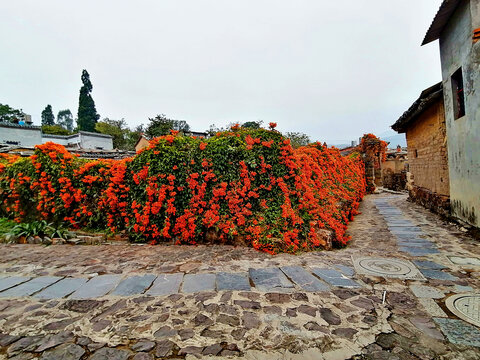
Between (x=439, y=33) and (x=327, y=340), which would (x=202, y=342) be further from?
(x=439, y=33)

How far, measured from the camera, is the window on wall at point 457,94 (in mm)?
5438

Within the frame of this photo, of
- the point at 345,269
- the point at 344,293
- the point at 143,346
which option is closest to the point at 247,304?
the point at 143,346

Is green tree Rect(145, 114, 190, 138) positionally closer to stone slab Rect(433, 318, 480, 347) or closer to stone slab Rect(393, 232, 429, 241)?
stone slab Rect(393, 232, 429, 241)

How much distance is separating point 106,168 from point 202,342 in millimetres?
4456

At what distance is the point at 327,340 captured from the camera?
6.01ft

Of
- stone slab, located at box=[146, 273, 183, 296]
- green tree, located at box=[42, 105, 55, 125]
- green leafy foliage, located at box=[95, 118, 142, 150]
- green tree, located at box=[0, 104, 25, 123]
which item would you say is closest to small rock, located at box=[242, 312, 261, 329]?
stone slab, located at box=[146, 273, 183, 296]

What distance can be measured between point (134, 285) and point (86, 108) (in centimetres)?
4050

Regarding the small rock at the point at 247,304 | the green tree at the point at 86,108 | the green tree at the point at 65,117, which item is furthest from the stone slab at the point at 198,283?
the green tree at the point at 65,117

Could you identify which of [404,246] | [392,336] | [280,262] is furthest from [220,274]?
[404,246]

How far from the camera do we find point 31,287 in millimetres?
2738

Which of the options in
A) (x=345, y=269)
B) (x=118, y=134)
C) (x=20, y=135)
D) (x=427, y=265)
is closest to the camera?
(x=345, y=269)

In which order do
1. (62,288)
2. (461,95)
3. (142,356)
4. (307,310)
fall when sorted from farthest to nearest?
1. (461,95)
2. (62,288)
3. (307,310)
4. (142,356)

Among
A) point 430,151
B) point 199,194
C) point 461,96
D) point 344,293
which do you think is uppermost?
point 461,96

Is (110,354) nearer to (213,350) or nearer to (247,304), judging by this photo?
(213,350)
